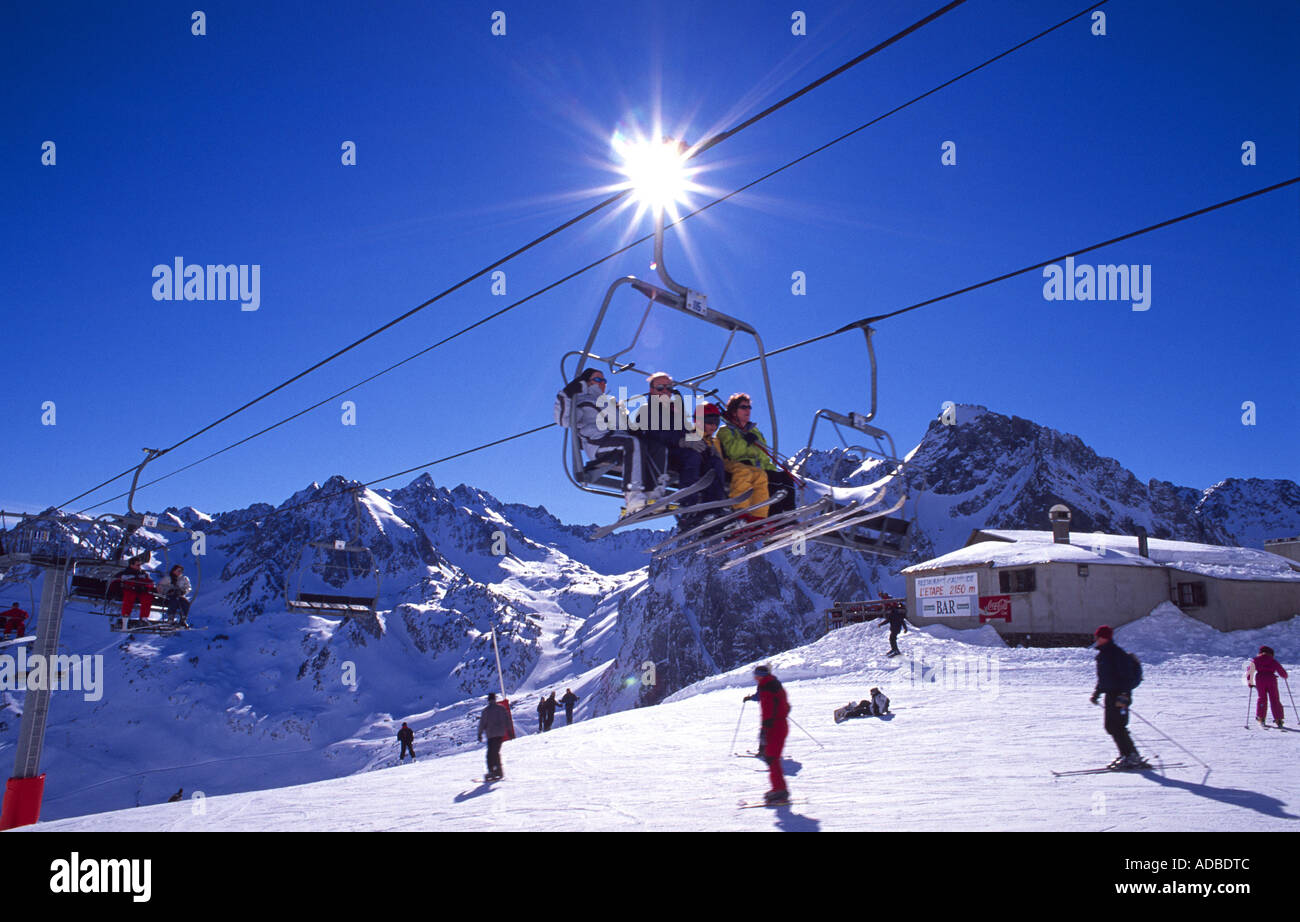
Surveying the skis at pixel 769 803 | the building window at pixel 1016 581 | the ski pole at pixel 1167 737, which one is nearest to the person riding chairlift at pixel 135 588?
the skis at pixel 769 803

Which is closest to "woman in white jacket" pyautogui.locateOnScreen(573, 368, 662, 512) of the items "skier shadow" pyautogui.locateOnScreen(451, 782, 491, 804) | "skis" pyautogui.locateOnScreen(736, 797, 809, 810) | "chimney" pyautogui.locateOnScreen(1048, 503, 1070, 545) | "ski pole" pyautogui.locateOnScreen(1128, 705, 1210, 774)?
"skis" pyautogui.locateOnScreen(736, 797, 809, 810)

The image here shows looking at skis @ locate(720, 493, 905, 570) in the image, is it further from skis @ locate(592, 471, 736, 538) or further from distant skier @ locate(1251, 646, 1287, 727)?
distant skier @ locate(1251, 646, 1287, 727)

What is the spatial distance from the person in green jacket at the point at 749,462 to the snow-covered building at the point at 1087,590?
25.8m

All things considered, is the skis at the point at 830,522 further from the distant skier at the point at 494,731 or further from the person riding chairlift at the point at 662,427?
the distant skier at the point at 494,731

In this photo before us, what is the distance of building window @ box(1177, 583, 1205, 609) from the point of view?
3125cm

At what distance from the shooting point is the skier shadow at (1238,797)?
7522 mm

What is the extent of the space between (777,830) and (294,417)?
11.4 metres

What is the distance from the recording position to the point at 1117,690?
963 cm

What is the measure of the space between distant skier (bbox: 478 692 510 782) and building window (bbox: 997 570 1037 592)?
2372cm

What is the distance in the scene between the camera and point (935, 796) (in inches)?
367

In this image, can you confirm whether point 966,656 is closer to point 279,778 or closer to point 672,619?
point 672,619
